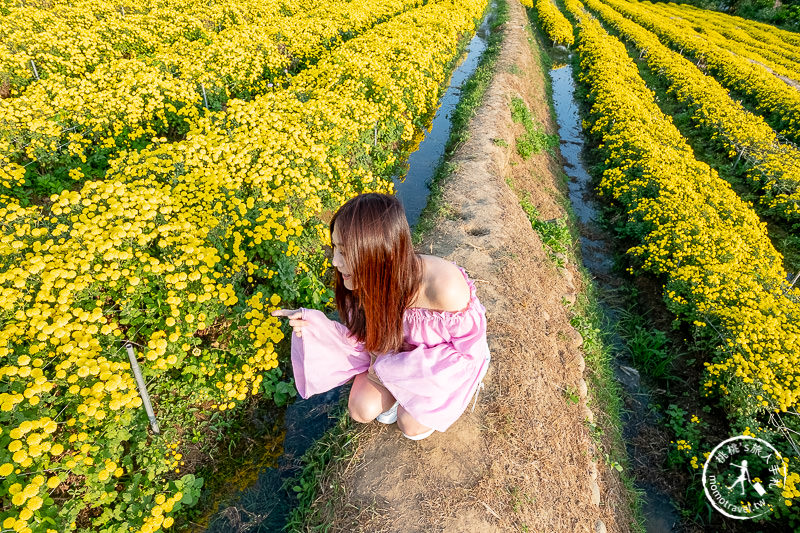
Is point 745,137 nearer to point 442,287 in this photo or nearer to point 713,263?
point 713,263

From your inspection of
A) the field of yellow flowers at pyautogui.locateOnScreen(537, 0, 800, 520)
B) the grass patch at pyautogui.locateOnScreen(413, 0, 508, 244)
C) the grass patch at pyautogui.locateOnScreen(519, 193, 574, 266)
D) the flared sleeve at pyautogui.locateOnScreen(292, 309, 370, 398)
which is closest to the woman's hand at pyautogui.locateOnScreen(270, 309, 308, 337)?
the flared sleeve at pyautogui.locateOnScreen(292, 309, 370, 398)

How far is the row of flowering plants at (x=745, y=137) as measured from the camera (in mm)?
8102

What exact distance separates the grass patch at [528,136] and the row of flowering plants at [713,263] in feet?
4.32

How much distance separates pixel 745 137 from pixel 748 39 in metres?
25.0

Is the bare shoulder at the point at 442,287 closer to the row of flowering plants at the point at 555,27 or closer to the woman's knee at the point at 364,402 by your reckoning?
the woman's knee at the point at 364,402

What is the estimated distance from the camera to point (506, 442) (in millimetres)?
3467

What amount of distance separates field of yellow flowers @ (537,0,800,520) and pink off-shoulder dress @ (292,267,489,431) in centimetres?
312

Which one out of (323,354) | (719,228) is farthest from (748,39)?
(323,354)

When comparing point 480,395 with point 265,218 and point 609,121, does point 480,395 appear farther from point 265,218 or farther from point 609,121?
point 609,121

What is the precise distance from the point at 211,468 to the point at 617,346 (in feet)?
17.7

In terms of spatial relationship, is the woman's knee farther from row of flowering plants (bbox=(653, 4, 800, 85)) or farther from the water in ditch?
row of flowering plants (bbox=(653, 4, 800, 85))

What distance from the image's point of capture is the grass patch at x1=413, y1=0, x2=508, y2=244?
6280mm

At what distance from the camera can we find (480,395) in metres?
3.79

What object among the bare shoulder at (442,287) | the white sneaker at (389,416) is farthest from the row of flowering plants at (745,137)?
the white sneaker at (389,416)
